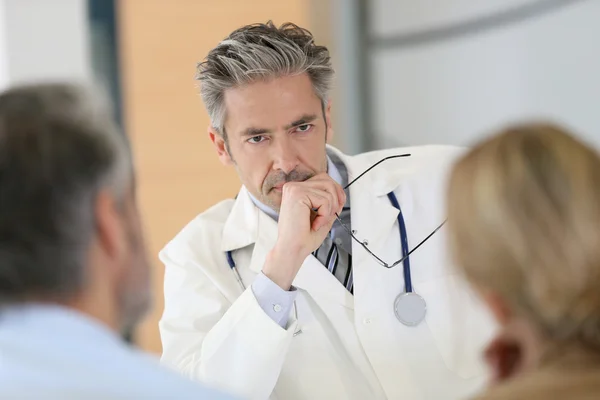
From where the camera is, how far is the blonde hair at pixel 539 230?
0.88 m

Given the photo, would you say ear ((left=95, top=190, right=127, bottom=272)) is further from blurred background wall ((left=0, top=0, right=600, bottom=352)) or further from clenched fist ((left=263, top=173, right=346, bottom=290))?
blurred background wall ((left=0, top=0, right=600, bottom=352))

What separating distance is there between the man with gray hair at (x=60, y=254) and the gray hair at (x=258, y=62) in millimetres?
852

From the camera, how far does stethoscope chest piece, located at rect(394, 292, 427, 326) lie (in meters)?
1.74

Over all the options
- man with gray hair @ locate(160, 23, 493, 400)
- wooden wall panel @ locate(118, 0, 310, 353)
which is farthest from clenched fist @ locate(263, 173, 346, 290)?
wooden wall panel @ locate(118, 0, 310, 353)

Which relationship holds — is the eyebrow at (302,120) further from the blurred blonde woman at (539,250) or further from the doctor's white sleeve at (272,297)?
the blurred blonde woman at (539,250)

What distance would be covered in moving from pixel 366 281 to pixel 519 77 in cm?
134

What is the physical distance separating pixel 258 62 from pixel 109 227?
0.89 metres

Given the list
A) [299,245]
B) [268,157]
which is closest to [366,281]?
[299,245]

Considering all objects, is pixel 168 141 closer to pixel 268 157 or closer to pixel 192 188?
pixel 192 188

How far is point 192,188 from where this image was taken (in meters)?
4.18

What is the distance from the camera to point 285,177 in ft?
5.99

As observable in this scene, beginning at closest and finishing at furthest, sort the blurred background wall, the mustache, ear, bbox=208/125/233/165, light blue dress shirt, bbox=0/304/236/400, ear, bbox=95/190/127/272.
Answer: light blue dress shirt, bbox=0/304/236/400, ear, bbox=95/190/127/272, the mustache, ear, bbox=208/125/233/165, the blurred background wall

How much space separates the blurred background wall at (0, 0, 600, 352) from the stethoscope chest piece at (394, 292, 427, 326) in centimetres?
170

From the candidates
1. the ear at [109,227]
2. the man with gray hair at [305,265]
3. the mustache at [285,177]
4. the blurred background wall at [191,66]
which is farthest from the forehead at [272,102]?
the blurred background wall at [191,66]
